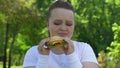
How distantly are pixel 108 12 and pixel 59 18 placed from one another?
47161 mm

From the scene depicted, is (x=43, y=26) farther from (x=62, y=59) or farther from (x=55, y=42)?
(x=55, y=42)

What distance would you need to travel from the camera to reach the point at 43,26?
34.6m


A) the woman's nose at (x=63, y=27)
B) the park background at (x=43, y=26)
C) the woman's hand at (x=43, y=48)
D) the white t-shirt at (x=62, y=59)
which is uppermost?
the woman's nose at (x=63, y=27)

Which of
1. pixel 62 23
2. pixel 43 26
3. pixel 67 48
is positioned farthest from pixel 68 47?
pixel 43 26

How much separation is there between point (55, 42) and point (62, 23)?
0.24 m

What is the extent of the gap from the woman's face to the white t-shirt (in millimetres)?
132

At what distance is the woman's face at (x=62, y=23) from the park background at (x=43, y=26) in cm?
1317

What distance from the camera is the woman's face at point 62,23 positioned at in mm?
2887

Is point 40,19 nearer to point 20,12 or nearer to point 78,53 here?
point 20,12

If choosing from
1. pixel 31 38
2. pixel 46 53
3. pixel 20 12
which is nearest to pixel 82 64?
pixel 46 53

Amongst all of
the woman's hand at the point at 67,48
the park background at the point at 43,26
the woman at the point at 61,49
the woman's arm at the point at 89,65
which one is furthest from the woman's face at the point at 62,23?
the park background at the point at 43,26

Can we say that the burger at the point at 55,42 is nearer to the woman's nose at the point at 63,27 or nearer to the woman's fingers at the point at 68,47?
the woman's fingers at the point at 68,47

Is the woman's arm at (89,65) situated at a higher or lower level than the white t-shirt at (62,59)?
lower

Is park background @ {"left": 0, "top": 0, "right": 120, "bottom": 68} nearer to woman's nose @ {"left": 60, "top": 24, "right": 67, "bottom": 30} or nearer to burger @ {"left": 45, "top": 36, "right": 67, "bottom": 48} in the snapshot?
woman's nose @ {"left": 60, "top": 24, "right": 67, "bottom": 30}
